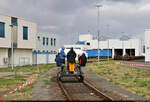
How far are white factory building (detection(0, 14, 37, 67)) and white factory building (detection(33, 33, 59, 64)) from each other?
3.44m

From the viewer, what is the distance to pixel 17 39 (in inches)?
1551

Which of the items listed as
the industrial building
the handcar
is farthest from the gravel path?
the industrial building

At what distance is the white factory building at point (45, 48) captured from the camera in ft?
155

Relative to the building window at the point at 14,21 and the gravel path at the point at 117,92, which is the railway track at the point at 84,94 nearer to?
the gravel path at the point at 117,92

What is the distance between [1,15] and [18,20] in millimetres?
4095

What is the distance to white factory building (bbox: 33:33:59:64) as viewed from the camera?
1857 inches

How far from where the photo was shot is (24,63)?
136 ft

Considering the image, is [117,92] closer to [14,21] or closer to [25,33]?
[14,21]

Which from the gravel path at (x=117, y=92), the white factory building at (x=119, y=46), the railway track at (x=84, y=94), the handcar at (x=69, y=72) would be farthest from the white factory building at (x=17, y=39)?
the white factory building at (x=119, y=46)

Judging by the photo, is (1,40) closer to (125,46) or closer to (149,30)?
(149,30)

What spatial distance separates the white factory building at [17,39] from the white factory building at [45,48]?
3445mm

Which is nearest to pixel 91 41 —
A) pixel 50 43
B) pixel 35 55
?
pixel 50 43

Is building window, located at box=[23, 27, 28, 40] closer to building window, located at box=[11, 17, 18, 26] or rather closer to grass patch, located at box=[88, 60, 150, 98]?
building window, located at box=[11, 17, 18, 26]

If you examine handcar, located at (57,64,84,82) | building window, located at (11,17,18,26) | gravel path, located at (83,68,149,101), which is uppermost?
building window, located at (11,17,18,26)
